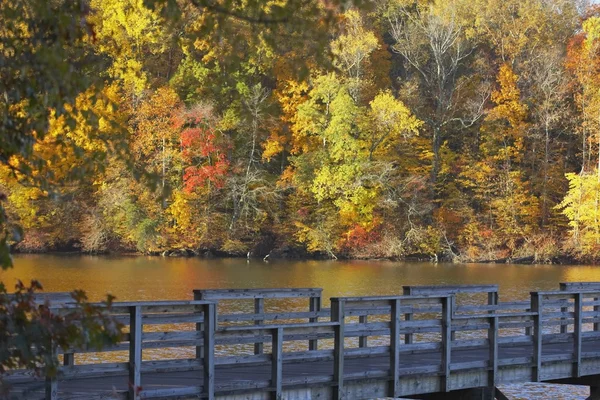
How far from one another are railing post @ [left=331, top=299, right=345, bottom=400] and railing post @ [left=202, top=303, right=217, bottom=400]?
5.10ft

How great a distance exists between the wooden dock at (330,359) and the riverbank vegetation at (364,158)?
3886 centimetres

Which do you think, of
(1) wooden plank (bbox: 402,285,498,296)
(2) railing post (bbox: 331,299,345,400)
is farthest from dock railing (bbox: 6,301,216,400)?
(1) wooden plank (bbox: 402,285,498,296)

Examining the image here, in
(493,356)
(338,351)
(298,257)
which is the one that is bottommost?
(298,257)

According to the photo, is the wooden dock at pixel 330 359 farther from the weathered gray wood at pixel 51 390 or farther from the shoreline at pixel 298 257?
the shoreline at pixel 298 257

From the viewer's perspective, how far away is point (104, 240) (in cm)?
5747

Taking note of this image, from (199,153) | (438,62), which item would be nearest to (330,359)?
(199,153)

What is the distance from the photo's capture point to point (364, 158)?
2194 inches

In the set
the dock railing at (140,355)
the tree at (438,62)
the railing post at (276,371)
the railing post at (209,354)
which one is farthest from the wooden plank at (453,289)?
the tree at (438,62)

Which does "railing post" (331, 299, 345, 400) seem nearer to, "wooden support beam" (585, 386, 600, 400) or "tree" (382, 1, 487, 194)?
"wooden support beam" (585, 386, 600, 400)

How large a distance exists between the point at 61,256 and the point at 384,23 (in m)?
21.4

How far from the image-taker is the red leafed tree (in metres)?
54.3

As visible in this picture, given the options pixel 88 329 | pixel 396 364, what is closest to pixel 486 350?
pixel 396 364

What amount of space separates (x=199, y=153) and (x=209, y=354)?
44.3 meters

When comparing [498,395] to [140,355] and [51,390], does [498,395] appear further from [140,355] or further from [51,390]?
[51,390]
